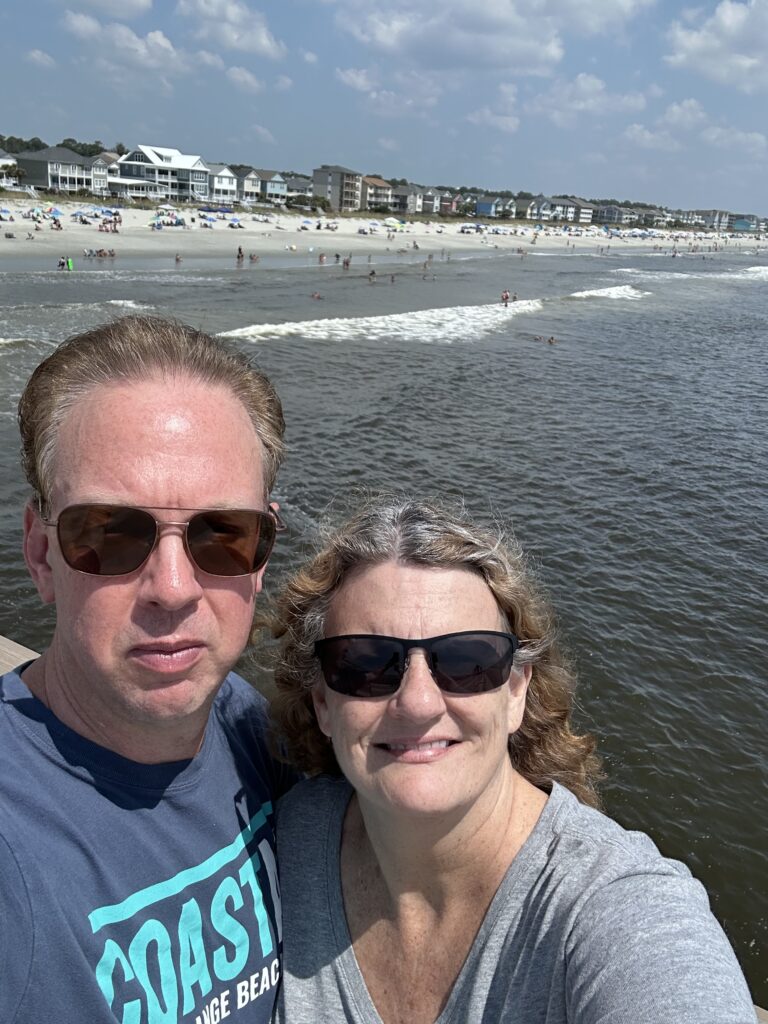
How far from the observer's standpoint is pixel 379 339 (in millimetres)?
35812

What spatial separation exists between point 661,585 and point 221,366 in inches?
507

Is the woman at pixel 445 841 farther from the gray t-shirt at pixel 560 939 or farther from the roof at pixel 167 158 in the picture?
the roof at pixel 167 158

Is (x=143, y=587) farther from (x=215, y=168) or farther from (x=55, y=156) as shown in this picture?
(x=215, y=168)

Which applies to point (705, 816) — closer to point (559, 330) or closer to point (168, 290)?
point (559, 330)

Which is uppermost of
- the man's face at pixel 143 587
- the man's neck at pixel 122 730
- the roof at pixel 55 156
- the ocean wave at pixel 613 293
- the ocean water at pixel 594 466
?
the roof at pixel 55 156

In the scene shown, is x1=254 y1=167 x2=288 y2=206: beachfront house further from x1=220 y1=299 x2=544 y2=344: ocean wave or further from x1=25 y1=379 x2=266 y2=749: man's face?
x1=25 y1=379 x2=266 y2=749: man's face

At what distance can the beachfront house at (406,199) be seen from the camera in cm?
16362

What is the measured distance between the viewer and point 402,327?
39656 millimetres

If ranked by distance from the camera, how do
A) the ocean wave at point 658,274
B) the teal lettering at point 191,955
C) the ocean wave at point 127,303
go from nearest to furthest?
the teal lettering at point 191,955
the ocean wave at point 127,303
the ocean wave at point 658,274

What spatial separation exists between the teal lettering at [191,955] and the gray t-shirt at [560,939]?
1.07 ft

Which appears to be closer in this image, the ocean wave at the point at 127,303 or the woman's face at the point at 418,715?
the woman's face at the point at 418,715

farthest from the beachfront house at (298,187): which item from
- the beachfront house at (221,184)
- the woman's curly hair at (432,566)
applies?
the woman's curly hair at (432,566)

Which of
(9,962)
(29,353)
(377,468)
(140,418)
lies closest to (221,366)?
(140,418)

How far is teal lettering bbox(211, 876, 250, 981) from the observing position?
75.6 inches
